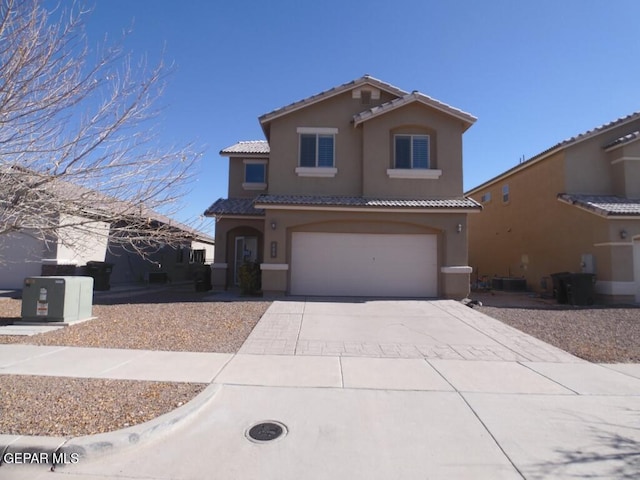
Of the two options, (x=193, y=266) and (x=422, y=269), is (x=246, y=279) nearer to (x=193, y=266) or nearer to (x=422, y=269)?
(x=422, y=269)

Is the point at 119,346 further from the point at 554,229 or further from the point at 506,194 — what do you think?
the point at 506,194

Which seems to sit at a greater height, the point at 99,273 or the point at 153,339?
the point at 99,273

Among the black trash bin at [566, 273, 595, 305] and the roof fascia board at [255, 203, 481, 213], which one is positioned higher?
the roof fascia board at [255, 203, 481, 213]

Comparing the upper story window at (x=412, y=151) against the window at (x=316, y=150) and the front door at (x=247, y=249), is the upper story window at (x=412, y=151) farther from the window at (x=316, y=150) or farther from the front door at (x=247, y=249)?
the front door at (x=247, y=249)

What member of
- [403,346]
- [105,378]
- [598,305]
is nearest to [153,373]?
[105,378]

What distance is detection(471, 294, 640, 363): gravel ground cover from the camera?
7.43 metres

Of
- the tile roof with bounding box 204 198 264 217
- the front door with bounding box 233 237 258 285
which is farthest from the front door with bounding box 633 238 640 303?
the front door with bounding box 233 237 258 285

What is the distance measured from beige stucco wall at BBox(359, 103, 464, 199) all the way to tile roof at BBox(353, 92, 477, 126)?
230 mm

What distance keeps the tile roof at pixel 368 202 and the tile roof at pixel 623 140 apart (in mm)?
6506

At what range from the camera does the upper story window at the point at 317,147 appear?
14414mm

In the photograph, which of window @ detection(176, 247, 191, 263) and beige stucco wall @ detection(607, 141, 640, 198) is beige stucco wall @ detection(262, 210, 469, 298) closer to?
beige stucco wall @ detection(607, 141, 640, 198)

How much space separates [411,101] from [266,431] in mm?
12908

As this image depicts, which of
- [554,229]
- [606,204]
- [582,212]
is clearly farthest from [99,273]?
[606,204]

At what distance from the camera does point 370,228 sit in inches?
536
